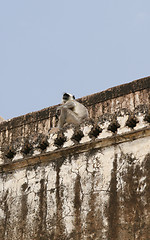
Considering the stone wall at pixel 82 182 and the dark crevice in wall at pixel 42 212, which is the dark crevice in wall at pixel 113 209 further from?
the dark crevice in wall at pixel 42 212

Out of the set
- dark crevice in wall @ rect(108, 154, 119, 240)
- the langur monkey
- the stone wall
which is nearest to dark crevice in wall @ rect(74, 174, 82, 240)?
the stone wall

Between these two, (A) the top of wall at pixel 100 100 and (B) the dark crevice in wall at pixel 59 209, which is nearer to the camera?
(B) the dark crevice in wall at pixel 59 209

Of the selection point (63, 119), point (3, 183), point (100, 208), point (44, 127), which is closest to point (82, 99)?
point (44, 127)

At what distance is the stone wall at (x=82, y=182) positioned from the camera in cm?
717

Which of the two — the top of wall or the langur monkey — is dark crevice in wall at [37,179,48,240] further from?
the top of wall

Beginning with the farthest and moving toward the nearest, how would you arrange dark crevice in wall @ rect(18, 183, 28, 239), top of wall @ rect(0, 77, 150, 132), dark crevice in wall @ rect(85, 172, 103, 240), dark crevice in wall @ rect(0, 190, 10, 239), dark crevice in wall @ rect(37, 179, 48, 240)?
top of wall @ rect(0, 77, 150, 132) → dark crevice in wall @ rect(0, 190, 10, 239) → dark crevice in wall @ rect(18, 183, 28, 239) → dark crevice in wall @ rect(37, 179, 48, 240) → dark crevice in wall @ rect(85, 172, 103, 240)

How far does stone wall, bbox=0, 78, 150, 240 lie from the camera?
717 centimetres

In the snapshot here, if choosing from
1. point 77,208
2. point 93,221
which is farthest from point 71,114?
point 93,221

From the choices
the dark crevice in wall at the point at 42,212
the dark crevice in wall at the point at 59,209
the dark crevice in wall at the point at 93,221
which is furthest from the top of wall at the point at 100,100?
the dark crevice in wall at the point at 93,221

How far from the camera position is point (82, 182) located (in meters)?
7.63

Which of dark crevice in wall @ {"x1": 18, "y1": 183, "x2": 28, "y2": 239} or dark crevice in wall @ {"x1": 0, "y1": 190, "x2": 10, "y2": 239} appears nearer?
dark crevice in wall @ {"x1": 18, "y1": 183, "x2": 28, "y2": 239}

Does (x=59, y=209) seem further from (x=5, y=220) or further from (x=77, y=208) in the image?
(x=5, y=220)

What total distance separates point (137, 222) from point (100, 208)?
20.7 inches

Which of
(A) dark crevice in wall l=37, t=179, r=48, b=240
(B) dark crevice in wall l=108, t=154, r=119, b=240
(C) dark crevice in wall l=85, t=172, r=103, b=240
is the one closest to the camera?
(B) dark crevice in wall l=108, t=154, r=119, b=240
